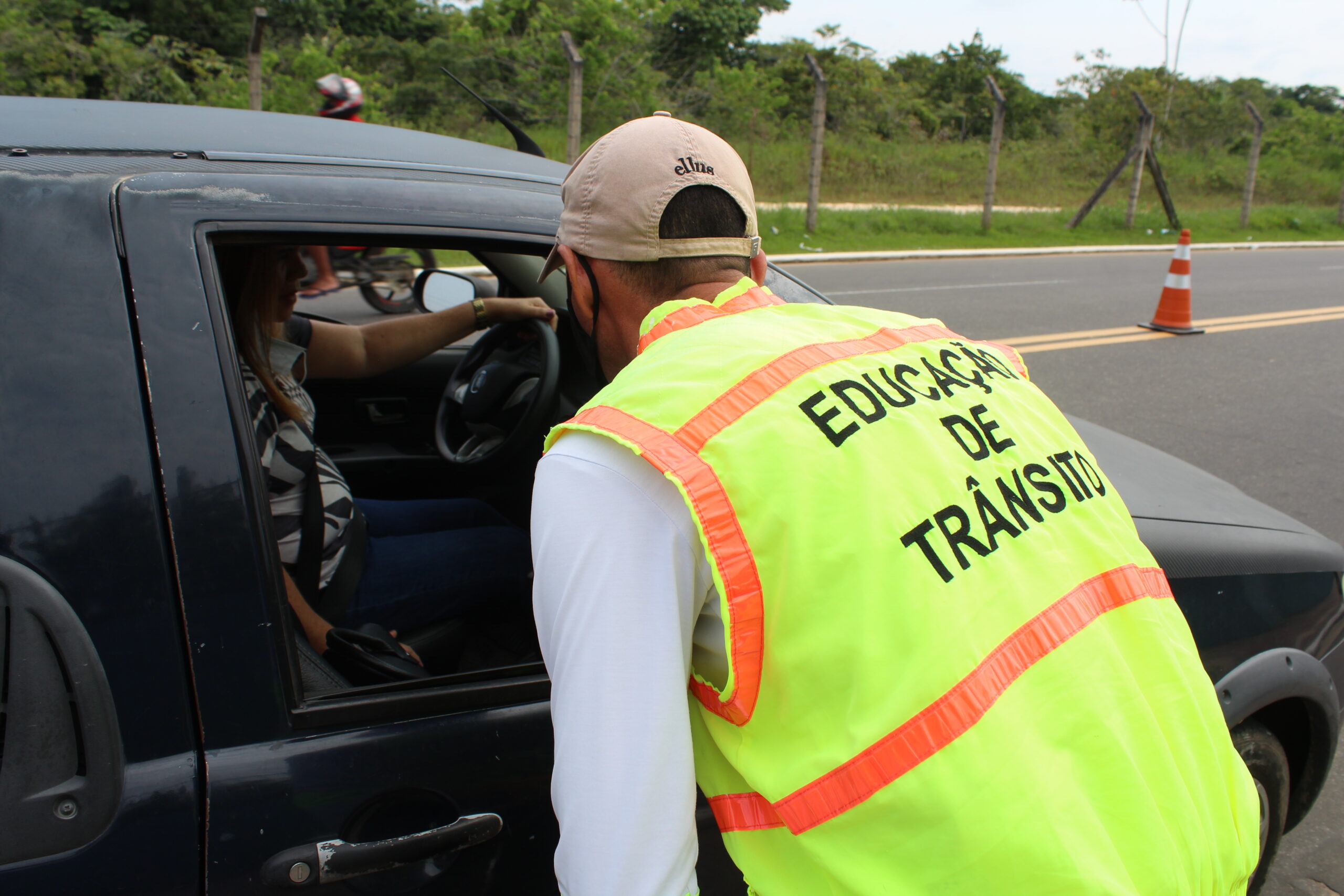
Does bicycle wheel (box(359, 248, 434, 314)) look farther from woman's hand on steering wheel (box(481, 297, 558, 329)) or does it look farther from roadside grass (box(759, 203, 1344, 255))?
roadside grass (box(759, 203, 1344, 255))

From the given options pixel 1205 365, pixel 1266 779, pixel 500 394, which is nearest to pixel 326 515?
pixel 500 394

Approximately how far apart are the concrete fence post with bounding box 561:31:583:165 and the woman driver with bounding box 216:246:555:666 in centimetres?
940

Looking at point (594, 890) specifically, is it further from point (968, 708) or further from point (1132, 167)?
point (1132, 167)

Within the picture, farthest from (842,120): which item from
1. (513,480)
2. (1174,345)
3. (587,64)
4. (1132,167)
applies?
(513,480)

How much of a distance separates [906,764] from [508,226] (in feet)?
3.46

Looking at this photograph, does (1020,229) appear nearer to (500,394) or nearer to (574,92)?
(574,92)

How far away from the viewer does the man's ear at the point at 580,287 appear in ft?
4.31

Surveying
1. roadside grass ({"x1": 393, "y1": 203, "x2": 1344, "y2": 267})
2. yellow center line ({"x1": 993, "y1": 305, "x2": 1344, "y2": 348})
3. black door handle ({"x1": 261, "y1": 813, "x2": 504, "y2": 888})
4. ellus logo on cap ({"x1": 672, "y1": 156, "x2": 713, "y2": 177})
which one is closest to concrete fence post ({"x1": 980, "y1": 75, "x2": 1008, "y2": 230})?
roadside grass ({"x1": 393, "y1": 203, "x2": 1344, "y2": 267})

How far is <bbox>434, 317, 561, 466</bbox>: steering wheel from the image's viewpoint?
2436 millimetres

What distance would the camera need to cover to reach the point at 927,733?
2.91ft

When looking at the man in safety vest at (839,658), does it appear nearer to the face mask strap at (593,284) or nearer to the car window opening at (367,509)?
the face mask strap at (593,284)

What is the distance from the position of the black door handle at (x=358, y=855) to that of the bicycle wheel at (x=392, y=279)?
114 inches

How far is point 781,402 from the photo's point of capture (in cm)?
96

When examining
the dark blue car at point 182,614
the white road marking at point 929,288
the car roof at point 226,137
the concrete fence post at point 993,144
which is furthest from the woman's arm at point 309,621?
the concrete fence post at point 993,144
